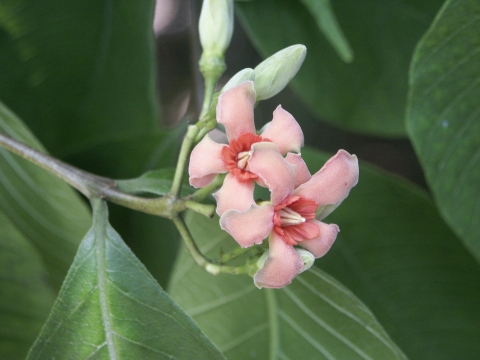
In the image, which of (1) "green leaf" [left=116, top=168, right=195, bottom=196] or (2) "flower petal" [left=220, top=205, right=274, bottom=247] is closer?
(2) "flower petal" [left=220, top=205, right=274, bottom=247]

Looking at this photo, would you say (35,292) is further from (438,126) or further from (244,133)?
(438,126)

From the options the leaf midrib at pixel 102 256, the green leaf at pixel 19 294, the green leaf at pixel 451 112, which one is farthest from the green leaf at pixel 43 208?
the green leaf at pixel 451 112

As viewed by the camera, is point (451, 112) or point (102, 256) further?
point (451, 112)

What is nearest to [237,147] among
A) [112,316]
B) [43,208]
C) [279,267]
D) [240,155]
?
[240,155]

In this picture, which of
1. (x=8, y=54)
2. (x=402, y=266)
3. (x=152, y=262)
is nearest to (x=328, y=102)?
(x=402, y=266)

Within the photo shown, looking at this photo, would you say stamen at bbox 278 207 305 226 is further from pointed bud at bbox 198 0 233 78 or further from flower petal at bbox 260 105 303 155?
pointed bud at bbox 198 0 233 78

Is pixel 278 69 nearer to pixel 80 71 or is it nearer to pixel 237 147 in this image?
pixel 237 147

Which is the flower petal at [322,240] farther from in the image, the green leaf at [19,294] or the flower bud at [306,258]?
the green leaf at [19,294]

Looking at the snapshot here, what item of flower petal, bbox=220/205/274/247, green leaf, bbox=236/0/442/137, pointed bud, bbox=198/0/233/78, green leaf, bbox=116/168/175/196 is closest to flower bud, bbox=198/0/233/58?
pointed bud, bbox=198/0/233/78
